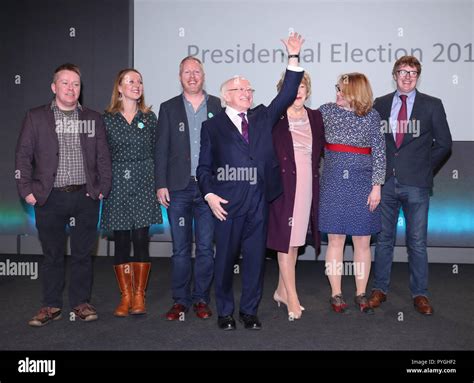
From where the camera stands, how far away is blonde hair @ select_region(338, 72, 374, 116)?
365 centimetres

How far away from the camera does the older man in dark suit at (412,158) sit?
3.93 meters

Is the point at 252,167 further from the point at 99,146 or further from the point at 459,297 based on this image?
the point at 459,297

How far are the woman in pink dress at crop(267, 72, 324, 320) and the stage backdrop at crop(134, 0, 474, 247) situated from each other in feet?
7.43

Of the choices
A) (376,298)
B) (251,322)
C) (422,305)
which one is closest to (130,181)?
(251,322)

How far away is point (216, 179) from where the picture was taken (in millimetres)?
3406

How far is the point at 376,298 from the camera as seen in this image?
4.06 meters

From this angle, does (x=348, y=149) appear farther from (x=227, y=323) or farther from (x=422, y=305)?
(x=227, y=323)

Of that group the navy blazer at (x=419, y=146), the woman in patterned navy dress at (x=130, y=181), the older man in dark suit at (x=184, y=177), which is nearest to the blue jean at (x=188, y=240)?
the older man in dark suit at (x=184, y=177)

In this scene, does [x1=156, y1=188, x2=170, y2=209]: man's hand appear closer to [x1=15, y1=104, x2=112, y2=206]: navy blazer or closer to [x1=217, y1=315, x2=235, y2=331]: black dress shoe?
[x1=15, y1=104, x2=112, y2=206]: navy blazer

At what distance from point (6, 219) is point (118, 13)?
8.82ft

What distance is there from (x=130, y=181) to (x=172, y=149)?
350mm

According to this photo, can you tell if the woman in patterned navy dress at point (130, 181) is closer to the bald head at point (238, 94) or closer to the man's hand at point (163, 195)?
the man's hand at point (163, 195)

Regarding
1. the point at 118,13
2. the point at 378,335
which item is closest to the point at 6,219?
the point at 118,13
